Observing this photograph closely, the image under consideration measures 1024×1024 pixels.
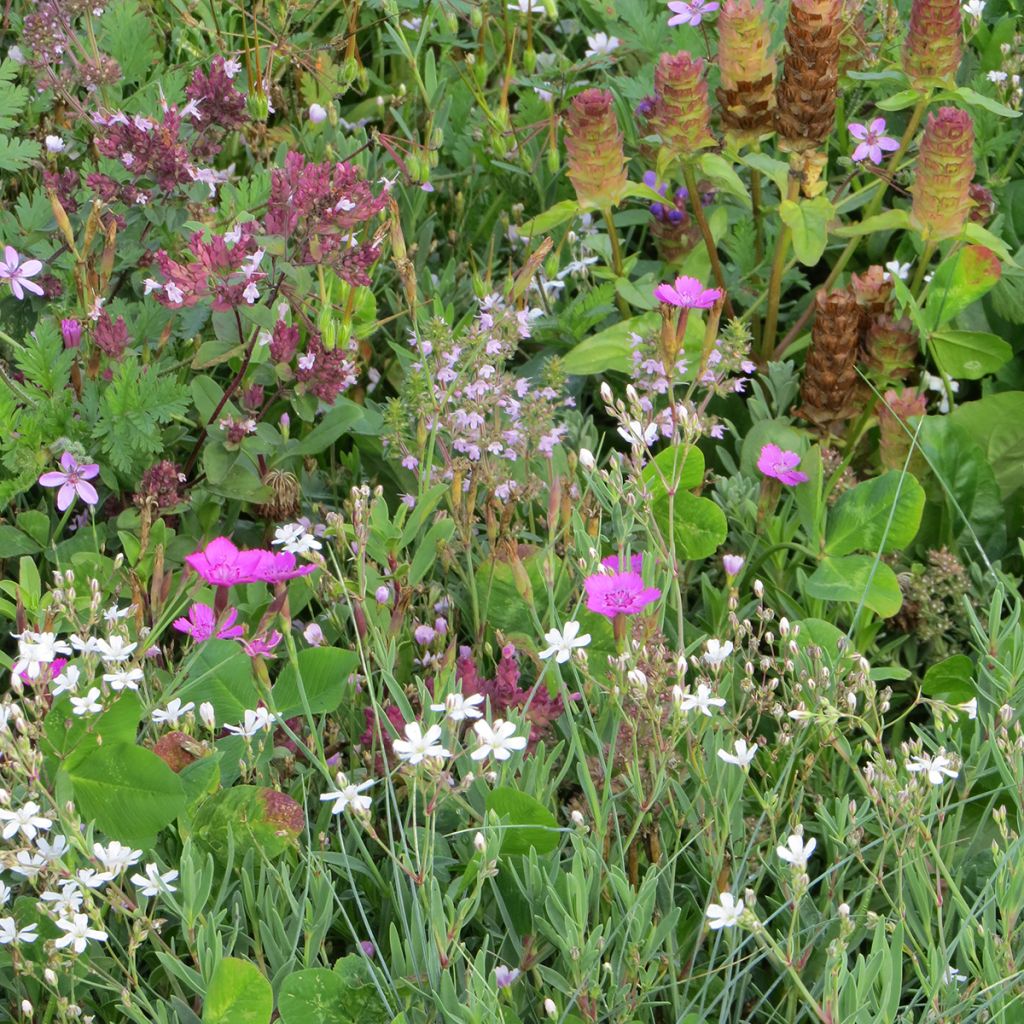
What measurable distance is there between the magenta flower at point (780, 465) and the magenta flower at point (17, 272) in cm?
102

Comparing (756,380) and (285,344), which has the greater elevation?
(285,344)

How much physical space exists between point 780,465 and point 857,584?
226 mm

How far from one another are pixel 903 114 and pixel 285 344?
1.42m

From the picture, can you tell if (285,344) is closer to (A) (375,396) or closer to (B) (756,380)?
(A) (375,396)

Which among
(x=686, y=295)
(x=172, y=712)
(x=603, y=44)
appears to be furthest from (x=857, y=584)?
(x=603, y=44)

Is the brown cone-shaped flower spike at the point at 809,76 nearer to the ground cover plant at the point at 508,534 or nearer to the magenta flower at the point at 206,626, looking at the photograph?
the ground cover plant at the point at 508,534

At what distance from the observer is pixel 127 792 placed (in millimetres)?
1407

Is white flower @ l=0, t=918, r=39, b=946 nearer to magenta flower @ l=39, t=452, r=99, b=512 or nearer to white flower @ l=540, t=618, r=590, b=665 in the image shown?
white flower @ l=540, t=618, r=590, b=665

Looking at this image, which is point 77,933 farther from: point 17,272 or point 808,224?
point 808,224

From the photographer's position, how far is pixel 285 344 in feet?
6.25

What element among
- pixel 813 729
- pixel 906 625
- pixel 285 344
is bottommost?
pixel 906 625

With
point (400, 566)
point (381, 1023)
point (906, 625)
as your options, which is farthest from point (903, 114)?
point (381, 1023)

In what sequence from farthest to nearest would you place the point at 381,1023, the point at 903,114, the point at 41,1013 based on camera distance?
the point at 903,114, the point at 41,1013, the point at 381,1023

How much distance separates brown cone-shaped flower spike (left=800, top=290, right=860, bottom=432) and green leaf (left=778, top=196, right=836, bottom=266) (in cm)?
7
